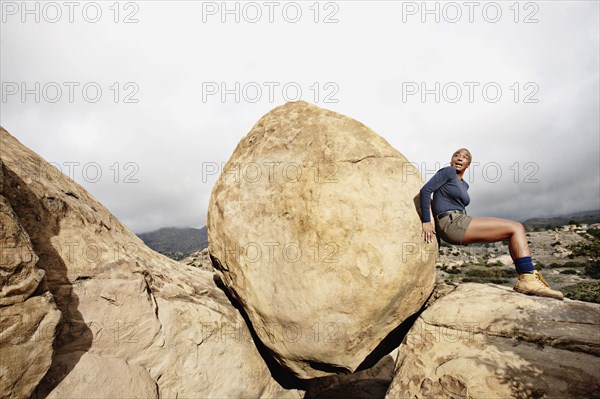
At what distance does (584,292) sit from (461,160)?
2472cm

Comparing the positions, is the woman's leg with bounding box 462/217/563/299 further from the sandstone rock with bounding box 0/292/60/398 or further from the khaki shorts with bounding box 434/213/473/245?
the sandstone rock with bounding box 0/292/60/398

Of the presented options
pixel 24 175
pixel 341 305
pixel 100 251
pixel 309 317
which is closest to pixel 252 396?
pixel 309 317

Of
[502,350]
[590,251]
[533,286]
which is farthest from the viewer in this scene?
[590,251]

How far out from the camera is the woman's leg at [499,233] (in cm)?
438

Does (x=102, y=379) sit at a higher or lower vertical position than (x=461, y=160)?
lower

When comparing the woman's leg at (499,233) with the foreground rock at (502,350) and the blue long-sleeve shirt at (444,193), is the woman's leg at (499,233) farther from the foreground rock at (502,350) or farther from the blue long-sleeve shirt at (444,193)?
the foreground rock at (502,350)

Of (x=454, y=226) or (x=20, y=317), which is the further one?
(x=454, y=226)

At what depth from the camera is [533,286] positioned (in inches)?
169

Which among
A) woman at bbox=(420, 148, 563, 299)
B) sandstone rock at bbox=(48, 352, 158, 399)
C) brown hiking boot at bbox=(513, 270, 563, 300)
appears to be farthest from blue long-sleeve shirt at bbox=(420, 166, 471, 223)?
sandstone rock at bbox=(48, 352, 158, 399)

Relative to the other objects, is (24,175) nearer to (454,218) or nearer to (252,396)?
(252,396)

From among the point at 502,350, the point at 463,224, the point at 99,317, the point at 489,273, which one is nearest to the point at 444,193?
the point at 463,224

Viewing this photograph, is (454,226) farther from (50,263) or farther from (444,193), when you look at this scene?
(50,263)

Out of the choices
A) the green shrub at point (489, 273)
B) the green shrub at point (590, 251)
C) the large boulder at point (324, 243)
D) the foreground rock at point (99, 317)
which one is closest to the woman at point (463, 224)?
the large boulder at point (324, 243)

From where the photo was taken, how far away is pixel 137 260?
470 cm
